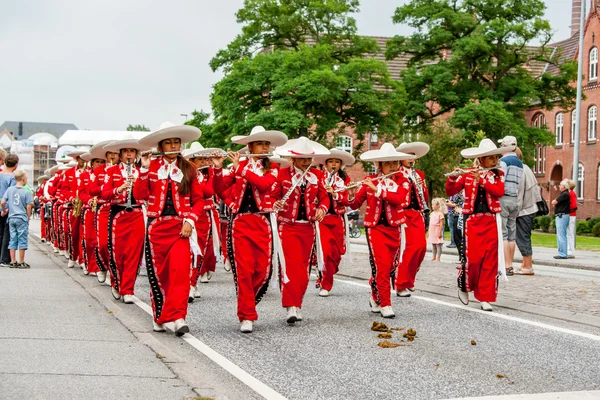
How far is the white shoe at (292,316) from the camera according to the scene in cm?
1001

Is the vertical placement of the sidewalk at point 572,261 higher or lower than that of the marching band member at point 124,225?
lower

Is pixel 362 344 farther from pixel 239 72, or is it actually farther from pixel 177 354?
pixel 239 72

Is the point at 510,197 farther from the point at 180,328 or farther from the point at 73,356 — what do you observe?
the point at 73,356

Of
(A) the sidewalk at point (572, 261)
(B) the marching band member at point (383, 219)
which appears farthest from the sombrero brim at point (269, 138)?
(A) the sidewalk at point (572, 261)

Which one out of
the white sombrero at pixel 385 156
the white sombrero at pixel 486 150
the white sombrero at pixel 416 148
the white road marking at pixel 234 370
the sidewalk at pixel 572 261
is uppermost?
the white sombrero at pixel 416 148

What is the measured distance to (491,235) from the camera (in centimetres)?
1135

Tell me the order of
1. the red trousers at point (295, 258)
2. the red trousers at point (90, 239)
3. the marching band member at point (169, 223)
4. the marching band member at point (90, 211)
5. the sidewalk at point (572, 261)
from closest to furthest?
the marching band member at point (169, 223)
the red trousers at point (295, 258)
the marching band member at point (90, 211)
the red trousers at point (90, 239)
the sidewalk at point (572, 261)

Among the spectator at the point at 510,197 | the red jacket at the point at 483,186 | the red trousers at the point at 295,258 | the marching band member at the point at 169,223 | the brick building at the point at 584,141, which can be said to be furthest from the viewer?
the brick building at the point at 584,141

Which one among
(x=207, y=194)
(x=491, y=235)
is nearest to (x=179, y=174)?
(x=207, y=194)

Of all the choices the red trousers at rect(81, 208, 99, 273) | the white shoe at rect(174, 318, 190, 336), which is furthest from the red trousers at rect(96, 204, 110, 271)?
the white shoe at rect(174, 318, 190, 336)

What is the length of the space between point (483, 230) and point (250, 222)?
3199mm

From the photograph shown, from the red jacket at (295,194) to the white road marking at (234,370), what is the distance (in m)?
1.79

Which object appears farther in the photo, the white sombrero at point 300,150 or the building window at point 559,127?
the building window at point 559,127

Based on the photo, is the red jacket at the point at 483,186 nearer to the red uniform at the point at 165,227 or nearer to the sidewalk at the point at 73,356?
the red uniform at the point at 165,227
